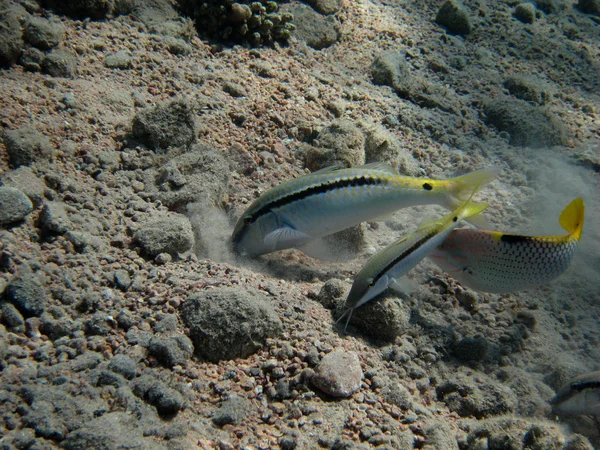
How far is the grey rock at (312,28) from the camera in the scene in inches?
223

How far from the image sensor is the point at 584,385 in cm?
265

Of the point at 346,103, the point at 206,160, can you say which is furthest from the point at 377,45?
the point at 206,160

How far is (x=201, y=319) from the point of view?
251 cm

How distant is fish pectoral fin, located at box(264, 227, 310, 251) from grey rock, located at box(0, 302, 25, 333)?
1.64 meters

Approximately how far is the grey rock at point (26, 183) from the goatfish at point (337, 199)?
1.42 meters

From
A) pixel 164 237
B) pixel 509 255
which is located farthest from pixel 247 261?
pixel 509 255

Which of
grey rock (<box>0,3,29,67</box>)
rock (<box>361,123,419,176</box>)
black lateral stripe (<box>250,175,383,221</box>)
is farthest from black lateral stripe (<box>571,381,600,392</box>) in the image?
grey rock (<box>0,3,29,67</box>)

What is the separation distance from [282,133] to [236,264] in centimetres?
166

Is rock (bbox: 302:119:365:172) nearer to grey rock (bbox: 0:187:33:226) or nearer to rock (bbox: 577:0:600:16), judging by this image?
grey rock (bbox: 0:187:33:226)

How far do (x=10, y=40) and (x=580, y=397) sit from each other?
16.8ft

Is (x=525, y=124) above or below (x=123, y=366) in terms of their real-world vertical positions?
above

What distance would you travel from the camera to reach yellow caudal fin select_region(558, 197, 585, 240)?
A: 3.14m

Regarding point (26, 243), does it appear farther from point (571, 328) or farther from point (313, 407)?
point (571, 328)

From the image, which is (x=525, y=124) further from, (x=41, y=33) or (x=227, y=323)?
(x=41, y=33)
